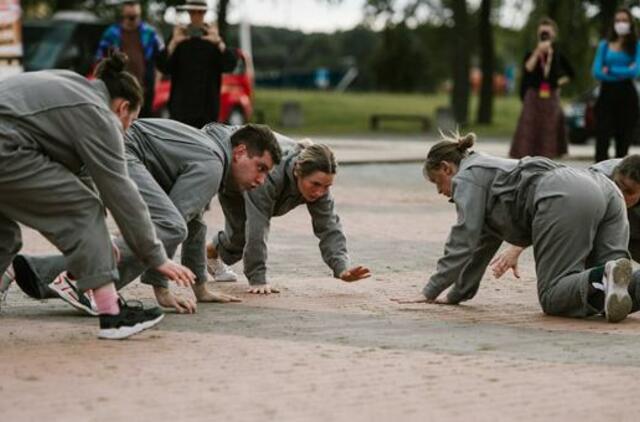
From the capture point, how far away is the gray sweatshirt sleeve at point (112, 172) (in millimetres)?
6484

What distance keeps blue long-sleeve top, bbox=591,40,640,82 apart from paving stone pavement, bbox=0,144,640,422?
24.9ft

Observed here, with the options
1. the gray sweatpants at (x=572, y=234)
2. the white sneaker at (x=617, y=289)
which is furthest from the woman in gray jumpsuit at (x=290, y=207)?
the white sneaker at (x=617, y=289)

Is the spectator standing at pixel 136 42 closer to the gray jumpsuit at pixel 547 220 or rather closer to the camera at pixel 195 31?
the camera at pixel 195 31

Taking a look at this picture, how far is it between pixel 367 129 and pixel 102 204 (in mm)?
27640

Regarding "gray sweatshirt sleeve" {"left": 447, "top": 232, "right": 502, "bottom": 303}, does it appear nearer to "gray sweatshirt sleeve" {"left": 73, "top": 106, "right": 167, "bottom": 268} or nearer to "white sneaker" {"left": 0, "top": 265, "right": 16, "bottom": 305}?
"gray sweatshirt sleeve" {"left": 73, "top": 106, "right": 167, "bottom": 268}

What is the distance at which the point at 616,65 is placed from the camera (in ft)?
54.1

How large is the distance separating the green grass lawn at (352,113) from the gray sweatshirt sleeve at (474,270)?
74.8 ft

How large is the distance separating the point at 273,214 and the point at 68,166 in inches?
81.5

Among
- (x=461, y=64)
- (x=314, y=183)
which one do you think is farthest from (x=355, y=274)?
(x=461, y=64)

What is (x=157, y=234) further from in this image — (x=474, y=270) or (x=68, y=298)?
(x=474, y=270)

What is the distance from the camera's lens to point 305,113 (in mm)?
38031

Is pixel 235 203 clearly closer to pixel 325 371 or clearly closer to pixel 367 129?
pixel 325 371

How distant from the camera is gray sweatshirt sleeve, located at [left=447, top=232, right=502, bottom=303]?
26.7ft

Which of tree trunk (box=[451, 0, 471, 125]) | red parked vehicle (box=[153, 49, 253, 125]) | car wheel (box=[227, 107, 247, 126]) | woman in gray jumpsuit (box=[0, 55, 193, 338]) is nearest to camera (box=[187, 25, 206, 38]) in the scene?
woman in gray jumpsuit (box=[0, 55, 193, 338])
